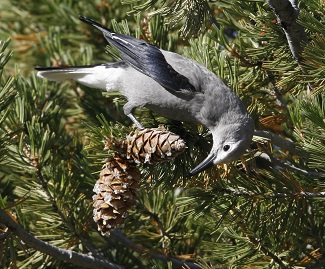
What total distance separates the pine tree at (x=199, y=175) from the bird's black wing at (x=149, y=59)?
0.20 ft

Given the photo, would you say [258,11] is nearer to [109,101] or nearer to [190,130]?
[190,130]

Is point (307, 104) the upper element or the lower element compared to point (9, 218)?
upper

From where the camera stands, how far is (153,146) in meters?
1.91

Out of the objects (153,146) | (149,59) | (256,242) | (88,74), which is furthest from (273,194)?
(88,74)

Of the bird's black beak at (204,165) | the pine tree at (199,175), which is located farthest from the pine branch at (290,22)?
the bird's black beak at (204,165)

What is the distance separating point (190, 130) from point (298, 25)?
643mm

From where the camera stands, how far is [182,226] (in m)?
2.64

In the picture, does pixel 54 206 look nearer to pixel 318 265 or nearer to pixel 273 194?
pixel 273 194

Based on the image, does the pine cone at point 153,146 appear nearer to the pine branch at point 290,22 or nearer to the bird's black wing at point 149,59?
the pine branch at point 290,22

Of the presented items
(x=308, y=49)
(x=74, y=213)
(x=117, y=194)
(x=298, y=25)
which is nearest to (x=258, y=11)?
(x=298, y=25)

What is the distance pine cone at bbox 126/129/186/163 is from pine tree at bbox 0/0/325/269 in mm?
64

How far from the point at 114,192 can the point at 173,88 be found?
85 cm

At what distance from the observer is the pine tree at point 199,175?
2.03 meters

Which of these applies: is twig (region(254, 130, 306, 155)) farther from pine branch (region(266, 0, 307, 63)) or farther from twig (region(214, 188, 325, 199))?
pine branch (region(266, 0, 307, 63))
